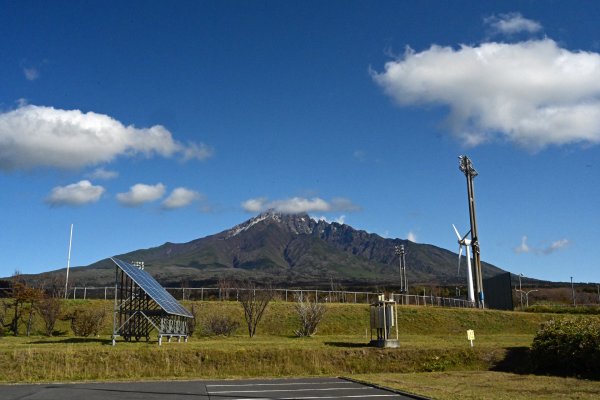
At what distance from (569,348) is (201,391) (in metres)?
14.0

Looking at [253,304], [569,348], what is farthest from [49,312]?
[569,348]

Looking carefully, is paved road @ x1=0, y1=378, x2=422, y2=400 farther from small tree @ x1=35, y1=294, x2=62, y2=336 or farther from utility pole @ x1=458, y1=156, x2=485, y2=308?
utility pole @ x1=458, y1=156, x2=485, y2=308

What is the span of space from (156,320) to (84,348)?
733 centimetres

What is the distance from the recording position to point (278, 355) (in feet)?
78.6

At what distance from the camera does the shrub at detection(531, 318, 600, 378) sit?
815 inches

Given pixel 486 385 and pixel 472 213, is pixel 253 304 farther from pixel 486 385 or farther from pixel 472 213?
pixel 472 213

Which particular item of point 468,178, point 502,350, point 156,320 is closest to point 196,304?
point 156,320

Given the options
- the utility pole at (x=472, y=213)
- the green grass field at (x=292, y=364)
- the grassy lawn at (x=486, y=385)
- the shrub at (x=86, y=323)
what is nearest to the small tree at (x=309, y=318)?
the green grass field at (x=292, y=364)

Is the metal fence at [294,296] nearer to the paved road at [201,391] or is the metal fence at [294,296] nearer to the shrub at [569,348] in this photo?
the shrub at [569,348]

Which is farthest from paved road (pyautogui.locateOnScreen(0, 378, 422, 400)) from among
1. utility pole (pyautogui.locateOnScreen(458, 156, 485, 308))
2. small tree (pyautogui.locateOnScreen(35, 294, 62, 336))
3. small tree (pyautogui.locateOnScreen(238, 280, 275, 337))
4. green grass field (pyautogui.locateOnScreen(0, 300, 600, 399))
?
utility pole (pyautogui.locateOnScreen(458, 156, 485, 308))

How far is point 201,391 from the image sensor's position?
57.2 ft

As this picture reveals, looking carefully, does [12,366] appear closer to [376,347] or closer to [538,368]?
[376,347]

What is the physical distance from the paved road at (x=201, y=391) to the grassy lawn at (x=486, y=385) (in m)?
1.20

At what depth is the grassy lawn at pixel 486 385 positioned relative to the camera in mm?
15766
